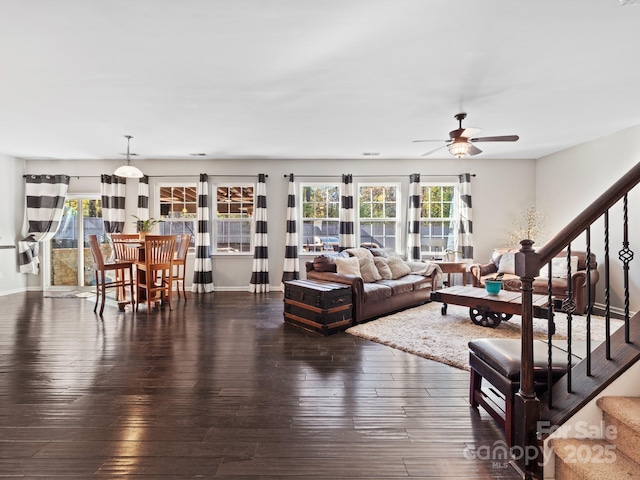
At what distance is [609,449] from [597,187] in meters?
4.96

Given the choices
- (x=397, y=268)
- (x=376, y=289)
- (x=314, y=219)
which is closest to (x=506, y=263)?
(x=397, y=268)

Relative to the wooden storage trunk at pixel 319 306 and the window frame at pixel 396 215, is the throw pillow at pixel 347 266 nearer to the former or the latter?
the wooden storage trunk at pixel 319 306

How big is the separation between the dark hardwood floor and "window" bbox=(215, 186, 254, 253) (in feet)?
10.3

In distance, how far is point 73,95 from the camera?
3451mm

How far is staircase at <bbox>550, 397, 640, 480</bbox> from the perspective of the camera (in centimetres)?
136

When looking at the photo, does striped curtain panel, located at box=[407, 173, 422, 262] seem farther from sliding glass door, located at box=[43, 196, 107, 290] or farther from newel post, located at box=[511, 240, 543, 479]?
sliding glass door, located at box=[43, 196, 107, 290]

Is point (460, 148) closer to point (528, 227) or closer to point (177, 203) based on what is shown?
point (528, 227)

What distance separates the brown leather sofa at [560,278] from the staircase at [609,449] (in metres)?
3.03

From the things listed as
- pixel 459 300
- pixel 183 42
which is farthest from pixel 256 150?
pixel 459 300

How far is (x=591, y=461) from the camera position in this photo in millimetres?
1428

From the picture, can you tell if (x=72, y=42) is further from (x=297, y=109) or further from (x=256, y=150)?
(x=256, y=150)

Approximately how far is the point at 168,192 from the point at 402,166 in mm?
4905

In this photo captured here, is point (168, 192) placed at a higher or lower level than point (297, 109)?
lower

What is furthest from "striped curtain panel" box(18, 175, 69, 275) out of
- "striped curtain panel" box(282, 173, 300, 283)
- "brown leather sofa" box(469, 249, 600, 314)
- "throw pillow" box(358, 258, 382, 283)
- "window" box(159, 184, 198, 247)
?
"brown leather sofa" box(469, 249, 600, 314)
